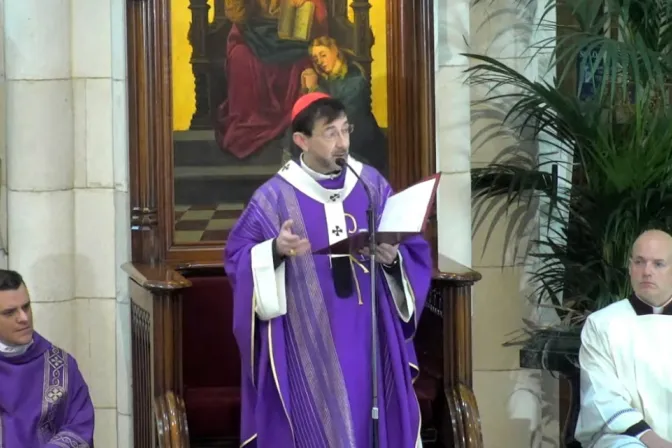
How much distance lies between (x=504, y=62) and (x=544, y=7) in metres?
0.36

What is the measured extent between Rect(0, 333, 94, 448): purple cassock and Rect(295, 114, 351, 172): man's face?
134 centimetres

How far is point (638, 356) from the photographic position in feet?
13.9

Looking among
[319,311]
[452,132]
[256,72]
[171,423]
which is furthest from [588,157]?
[171,423]

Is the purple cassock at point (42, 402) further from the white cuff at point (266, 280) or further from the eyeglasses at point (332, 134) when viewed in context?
the eyeglasses at point (332, 134)

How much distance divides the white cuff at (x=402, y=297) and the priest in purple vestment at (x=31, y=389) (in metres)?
1.30

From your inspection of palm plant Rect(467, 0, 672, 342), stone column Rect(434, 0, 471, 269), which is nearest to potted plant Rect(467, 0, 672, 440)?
palm plant Rect(467, 0, 672, 342)

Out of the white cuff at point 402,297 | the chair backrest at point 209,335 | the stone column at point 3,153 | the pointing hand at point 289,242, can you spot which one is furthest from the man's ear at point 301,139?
the stone column at point 3,153

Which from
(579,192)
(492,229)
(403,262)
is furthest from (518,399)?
(403,262)

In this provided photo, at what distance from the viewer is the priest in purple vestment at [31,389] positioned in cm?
409

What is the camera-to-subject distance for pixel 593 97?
18.0 ft

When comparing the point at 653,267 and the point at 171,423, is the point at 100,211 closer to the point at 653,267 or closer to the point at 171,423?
the point at 171,423

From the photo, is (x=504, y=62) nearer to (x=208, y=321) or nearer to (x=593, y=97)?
(x=593, y=97)

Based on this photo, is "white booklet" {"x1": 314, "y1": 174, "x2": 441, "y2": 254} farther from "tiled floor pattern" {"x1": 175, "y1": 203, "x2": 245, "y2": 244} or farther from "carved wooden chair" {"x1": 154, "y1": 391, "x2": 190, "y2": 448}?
"tiled floor pattern" {"x1": 175, "y1": 203, "x2": 245, "y2": 244}

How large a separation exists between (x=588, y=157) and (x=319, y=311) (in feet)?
6.58
